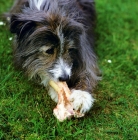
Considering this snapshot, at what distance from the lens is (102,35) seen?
226 inches

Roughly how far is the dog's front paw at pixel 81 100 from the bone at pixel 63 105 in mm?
48

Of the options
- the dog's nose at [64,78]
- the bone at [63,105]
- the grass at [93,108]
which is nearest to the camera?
the grass at [93,108]

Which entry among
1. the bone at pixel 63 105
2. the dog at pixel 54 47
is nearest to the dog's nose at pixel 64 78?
the dog at pixel 54 47

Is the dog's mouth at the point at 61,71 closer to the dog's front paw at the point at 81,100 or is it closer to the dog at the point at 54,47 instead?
the dog at the point at 54,47

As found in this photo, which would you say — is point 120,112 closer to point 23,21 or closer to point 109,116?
point 109,116

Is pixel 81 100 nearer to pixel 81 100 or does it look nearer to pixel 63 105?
pixel 81 100

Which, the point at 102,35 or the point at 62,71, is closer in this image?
the point at 62,71

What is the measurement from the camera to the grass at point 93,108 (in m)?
3.56

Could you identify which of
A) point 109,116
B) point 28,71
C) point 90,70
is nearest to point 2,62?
point 28,71

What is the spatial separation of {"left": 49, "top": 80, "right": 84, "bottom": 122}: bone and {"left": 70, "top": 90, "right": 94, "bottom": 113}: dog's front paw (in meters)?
0.05

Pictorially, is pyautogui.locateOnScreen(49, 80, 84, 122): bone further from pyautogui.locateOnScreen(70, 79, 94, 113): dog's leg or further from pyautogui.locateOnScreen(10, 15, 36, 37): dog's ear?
pyautogui.locateOnScreen(10, 15, 36, 37): dog's ear

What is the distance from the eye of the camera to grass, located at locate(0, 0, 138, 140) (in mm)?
3564

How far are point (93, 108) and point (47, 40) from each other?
0.99m

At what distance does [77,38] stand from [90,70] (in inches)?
22.9
